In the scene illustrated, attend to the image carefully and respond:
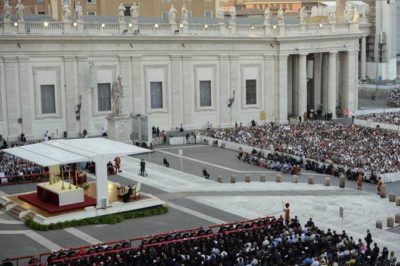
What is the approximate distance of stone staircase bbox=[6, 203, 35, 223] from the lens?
43.0 meters

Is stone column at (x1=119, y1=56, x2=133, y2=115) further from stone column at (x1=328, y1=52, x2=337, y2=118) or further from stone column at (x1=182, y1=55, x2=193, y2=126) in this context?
stone column at (x1=328, y1=52, x2=337, y2=118)

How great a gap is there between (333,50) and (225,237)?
5543 cm

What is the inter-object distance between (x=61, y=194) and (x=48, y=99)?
101 ft

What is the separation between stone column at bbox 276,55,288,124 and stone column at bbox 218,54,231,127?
5664 millimetres

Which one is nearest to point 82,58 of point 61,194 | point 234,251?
point 61,194

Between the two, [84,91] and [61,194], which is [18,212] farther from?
[84,91]

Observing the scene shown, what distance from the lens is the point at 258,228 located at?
38.9m

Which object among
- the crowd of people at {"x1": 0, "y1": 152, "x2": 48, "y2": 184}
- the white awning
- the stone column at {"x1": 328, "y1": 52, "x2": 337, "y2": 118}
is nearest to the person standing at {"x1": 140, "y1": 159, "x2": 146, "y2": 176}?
the crowd of people at {"x1": 0, "y1": 152, "x2": 48, "y2": 184}

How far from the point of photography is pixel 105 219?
43094 millimetres

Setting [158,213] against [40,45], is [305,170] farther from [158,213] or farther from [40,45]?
[40,45]

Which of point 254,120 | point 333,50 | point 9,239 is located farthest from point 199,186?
point 333,50

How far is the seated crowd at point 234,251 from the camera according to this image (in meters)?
32.8

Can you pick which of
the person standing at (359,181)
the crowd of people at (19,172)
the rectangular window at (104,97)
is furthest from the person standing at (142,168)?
the rectangular window at (104,97)

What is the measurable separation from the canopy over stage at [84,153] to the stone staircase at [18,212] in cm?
276
